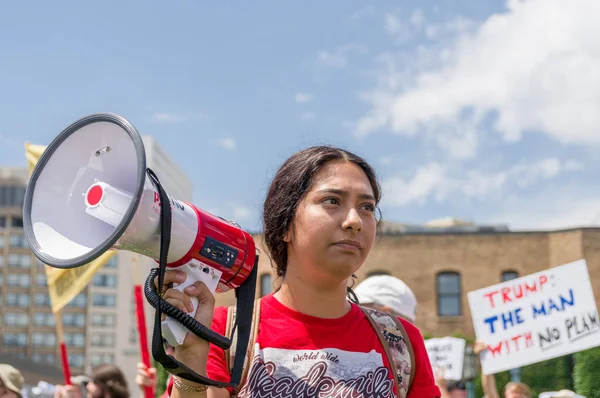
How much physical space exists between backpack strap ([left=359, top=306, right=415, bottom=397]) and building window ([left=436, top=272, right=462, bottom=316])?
2876 centimetres

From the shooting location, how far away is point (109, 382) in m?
5.99

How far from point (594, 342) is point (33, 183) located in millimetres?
6132

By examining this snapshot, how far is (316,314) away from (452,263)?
28.9 meters

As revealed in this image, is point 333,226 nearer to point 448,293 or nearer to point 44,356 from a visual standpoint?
point 448,293

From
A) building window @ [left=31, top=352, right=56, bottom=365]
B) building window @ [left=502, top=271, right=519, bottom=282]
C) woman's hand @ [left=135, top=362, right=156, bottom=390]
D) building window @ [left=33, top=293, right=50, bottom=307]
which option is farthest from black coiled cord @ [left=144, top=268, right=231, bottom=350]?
building window @ [left=33, top=293, right=50, bottom=307]

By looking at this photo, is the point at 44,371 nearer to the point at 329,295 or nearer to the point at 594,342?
the point at 594,342

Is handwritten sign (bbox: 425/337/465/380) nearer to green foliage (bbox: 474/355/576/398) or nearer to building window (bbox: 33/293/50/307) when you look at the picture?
green foliage (bbox: 474/355/576/398)

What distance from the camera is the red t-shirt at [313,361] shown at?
7.28 ft

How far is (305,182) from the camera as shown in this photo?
2.39 m

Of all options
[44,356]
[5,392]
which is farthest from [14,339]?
[5,392]

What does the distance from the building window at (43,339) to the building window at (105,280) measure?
997 centimetres

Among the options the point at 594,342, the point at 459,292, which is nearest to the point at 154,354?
the point at 594,342

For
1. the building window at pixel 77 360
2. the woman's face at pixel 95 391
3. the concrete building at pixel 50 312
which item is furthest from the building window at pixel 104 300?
the woman's face at pixel 95 391

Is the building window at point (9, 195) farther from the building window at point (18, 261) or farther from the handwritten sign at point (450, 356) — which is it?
the handwritten sign at point (450, 356)
